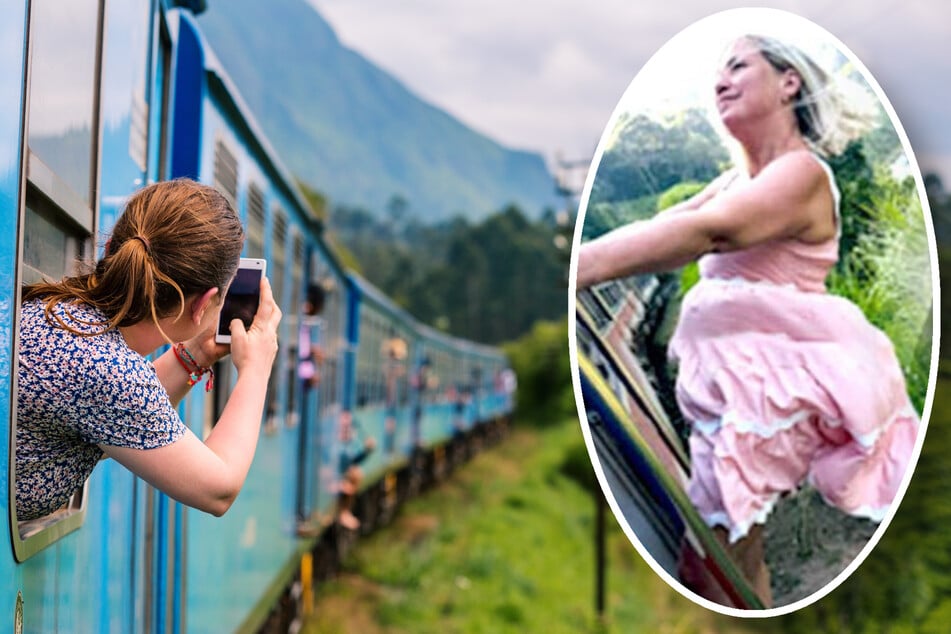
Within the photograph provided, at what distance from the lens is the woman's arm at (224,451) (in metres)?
1.32

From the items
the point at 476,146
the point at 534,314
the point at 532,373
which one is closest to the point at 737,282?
the point at 532,373

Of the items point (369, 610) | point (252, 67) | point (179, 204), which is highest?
point (252, 67)

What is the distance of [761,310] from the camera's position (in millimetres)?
2258

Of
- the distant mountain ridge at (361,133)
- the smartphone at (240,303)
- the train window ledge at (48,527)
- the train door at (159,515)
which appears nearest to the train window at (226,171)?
the train door at (159,515)

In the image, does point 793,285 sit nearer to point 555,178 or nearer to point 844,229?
point 844,229

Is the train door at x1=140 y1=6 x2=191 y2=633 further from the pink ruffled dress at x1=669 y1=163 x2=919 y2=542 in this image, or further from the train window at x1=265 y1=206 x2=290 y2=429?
the train window at x1=265 y1=206 x2=290 y2=429

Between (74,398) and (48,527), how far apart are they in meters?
0.29

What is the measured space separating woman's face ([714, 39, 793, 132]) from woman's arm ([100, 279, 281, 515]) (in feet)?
3.59

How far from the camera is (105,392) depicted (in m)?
1.29

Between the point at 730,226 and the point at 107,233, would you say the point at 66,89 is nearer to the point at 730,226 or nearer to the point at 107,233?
the point at 107,233

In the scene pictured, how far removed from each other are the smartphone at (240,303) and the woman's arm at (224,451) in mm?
11

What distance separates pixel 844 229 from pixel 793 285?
147mm

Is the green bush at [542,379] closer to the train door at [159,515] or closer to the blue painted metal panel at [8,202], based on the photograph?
the train door at [159,515]

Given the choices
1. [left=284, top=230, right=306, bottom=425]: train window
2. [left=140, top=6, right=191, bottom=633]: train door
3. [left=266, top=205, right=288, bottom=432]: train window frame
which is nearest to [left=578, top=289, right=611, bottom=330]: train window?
[left=140, top=6, right=191, bottom=633]: train door
